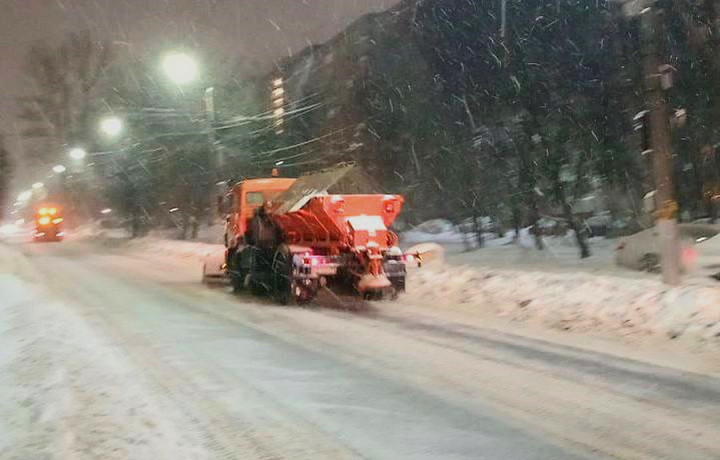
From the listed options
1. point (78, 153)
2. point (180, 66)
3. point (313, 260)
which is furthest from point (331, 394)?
point (78, 153)

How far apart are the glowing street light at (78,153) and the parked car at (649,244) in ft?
135

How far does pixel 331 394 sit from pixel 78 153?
4878 cm

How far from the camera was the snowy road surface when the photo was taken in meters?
5.72

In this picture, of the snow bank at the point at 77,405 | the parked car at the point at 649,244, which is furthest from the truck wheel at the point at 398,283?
the parked car at the point at 649,244

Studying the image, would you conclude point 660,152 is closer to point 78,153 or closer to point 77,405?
point 77,405

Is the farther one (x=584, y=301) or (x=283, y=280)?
(x=283, y=280)

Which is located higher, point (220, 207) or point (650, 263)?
point (220, 207)

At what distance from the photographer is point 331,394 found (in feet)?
24.0

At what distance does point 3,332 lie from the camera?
1142cm

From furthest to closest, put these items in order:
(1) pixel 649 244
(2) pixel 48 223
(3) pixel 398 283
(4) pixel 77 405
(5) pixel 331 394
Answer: (2) pixel 48 223 < (1) pixel 649 244 < (3) pixel 398 283 < (5) pixel 331 394 < (4) pixel 77 405

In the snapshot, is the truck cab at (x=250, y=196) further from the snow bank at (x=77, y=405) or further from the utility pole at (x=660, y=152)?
the utility pole at (x=660, y=152)

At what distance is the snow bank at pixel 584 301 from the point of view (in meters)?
Result: 10.0

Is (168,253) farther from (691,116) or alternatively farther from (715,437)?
(715,437)

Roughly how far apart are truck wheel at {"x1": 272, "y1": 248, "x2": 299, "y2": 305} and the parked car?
363 inches
